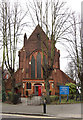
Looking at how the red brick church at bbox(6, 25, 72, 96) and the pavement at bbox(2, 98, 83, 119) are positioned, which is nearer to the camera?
the pavement at bbox(2, 98, 83, 119)

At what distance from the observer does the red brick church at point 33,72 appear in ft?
102

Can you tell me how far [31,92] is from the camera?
30.5 metres

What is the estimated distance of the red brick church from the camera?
102 feet

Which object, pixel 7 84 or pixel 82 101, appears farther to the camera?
pixel 7 84

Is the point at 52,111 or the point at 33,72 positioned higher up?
the point at 33,72

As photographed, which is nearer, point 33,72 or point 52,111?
point 52,111

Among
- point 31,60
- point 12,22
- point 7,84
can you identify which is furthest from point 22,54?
point 12,22

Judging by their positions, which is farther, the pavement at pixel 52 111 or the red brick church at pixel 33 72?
the red brick church at pixel 33 72

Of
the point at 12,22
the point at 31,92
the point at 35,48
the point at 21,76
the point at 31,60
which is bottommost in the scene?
the point at 31,92

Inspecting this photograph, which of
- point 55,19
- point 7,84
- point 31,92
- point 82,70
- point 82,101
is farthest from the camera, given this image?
point 7,84

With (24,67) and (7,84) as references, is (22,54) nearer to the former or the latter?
(24,67)

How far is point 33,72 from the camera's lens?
3241 cm

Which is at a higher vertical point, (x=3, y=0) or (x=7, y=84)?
(x=3, y=0)

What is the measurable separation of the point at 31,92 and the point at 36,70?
4696mm
